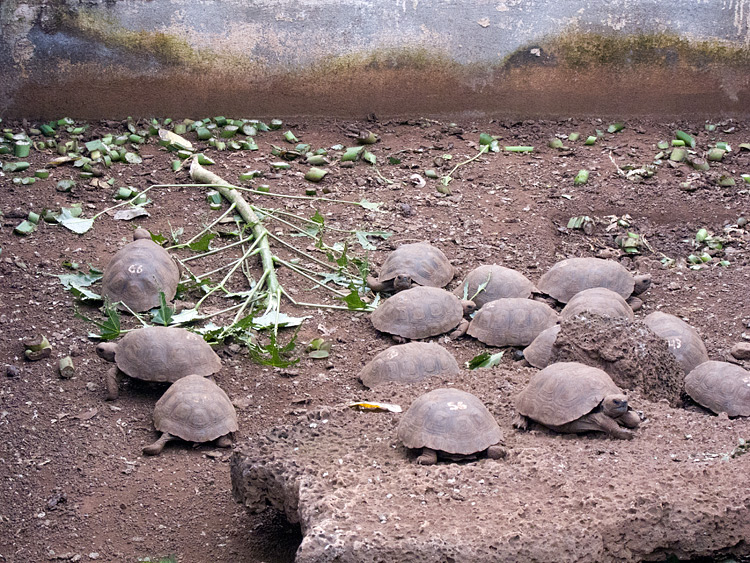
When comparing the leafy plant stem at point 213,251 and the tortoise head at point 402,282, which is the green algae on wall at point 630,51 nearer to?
the tortoise head at point 402,282

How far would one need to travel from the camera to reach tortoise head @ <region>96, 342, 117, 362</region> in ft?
14.3

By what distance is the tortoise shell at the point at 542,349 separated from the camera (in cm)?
437

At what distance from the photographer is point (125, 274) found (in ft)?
16.2

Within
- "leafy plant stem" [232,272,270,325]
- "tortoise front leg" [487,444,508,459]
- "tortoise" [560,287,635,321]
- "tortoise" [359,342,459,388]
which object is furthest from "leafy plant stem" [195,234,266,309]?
"tortoise front leg" [487,444,508,459]

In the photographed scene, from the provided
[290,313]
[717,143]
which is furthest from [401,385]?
[717,143]

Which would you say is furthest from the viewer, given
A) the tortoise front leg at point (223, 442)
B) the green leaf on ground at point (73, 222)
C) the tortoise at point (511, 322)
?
the green leaf on ground at point (73, 222)

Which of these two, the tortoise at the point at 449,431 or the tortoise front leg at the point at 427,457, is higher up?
the tortoise at the point at 449,431

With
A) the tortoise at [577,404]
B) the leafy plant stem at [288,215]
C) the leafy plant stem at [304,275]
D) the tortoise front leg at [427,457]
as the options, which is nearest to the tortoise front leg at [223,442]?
the tortoise front leg at [427,457]

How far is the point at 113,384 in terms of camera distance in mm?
4215

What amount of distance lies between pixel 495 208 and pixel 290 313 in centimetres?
214

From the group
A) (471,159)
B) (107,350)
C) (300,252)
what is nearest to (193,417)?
(107,350)

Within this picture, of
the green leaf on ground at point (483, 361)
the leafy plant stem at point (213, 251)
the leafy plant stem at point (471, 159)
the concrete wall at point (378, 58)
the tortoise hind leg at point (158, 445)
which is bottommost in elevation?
the tortoise hind leg at point (158, 445)

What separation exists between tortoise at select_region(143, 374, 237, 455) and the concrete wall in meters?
4.21

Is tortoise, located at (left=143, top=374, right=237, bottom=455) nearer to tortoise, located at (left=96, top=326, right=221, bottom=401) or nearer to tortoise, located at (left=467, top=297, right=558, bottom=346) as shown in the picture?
tortoise, located at (left=96, top=326, right=221, bottom=401)
